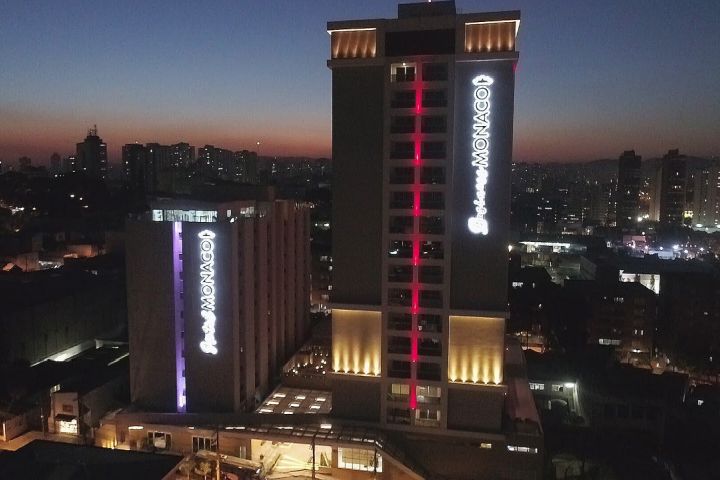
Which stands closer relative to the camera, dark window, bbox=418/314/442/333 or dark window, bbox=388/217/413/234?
dark window, bbox=388/217/413/234

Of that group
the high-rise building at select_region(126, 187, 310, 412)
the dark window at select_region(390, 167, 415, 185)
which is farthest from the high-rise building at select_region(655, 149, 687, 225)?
the high-rise building at select_region(126, 187, 310, 412)

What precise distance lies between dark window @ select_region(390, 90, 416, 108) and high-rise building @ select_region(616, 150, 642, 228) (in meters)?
115

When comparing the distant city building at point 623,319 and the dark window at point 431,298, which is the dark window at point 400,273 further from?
the distant city building at point 623,319

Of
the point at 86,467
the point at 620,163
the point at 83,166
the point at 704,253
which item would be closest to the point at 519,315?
the point at 86,467

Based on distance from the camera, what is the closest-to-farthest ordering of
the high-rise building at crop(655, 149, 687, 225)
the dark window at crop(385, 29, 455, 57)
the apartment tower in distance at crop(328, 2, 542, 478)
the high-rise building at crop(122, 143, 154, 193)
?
the apartment tower in distance at crop(328, 2, 542, 478) → the dark window at crop(385, 29, 455, 57) → the high-rise building at crop(122, 143, 154, 193) → the high-rise building at crop(655, 149, 687, 225)

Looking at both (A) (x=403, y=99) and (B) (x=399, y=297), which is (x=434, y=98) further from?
(B) (x=399, y=297)

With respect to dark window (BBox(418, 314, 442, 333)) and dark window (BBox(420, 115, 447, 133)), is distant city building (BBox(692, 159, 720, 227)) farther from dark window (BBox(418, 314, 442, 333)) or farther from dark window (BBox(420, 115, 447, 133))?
dark window (BBox(420, 115, 447, 133))

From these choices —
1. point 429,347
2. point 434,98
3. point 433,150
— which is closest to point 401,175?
point 433,150

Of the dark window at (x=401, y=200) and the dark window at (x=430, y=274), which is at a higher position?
the dark window at (x=401, y=200)

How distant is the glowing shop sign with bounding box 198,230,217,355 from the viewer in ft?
76.1

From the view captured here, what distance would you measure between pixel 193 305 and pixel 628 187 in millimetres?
121478

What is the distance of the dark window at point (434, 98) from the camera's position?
70.5ft

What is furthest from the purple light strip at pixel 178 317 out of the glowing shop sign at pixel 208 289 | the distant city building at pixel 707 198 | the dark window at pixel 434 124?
the distant city building at pixel 707 198

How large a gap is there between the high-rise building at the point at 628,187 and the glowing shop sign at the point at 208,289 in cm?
11828
